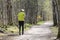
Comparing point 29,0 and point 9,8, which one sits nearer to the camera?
point 9,8

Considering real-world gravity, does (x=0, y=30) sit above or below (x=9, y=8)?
below

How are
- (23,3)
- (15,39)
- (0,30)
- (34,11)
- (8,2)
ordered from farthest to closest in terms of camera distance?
(34,11), (23,3), (8,2), (0,30), (15,39)

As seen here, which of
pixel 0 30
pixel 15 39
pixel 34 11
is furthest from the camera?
pixel 34 11

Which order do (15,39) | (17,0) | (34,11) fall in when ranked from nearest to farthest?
(15,39), (17,0), (34,11)

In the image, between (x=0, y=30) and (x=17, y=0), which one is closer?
(x=0, y=30)

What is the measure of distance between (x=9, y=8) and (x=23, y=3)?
1754 centimetres

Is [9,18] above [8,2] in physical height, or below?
below

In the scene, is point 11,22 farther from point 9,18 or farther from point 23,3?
point 23,3

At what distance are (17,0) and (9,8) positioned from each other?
41.7 feet

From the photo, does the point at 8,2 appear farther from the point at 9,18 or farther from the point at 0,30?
the point at 0,30

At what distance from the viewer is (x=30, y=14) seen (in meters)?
48.0

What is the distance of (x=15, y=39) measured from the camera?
15469 mm

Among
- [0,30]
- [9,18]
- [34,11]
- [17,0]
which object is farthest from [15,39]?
[34,11]

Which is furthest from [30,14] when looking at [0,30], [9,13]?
[0,30]
